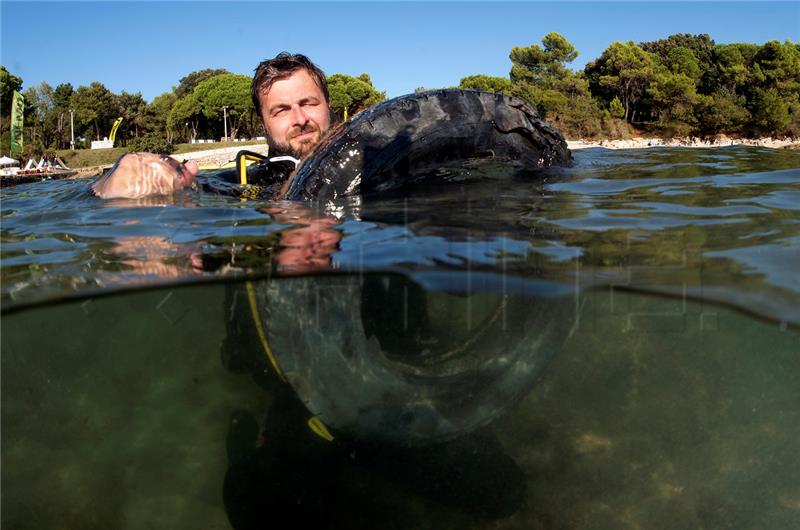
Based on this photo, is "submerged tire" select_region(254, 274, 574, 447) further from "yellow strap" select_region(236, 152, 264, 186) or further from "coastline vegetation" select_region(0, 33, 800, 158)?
"coastline vegetation" select_region(0, 33, 800, 158)

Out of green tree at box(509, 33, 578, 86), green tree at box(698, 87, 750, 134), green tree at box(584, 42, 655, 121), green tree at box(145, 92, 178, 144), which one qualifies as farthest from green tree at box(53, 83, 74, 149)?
green tree at box(698, 87, 750, 134)

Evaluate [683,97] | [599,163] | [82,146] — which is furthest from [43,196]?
[82,146]

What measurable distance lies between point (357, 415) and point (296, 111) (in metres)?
4.26

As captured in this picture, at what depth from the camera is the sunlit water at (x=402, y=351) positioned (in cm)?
433

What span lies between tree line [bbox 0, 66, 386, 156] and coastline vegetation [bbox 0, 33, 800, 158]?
0.14 metres

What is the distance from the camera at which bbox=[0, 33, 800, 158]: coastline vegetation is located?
186ft

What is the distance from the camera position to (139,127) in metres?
81.9

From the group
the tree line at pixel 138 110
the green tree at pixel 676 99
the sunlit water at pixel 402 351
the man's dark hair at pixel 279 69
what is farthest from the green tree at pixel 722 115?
the man's dark hair at pixel 279 69

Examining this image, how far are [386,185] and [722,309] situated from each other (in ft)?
11.0

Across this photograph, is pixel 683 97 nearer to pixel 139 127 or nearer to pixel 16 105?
pixel 16 105

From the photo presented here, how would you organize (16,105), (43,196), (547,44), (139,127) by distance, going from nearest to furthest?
(43,196) < (16,105) < (547,44) < (139,127)

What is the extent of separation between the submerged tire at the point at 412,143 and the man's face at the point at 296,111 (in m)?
1.51

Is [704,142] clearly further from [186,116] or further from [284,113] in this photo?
[186,116]

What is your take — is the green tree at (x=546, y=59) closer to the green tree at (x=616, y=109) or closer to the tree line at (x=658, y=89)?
the tree line at (x=658, y=89)
